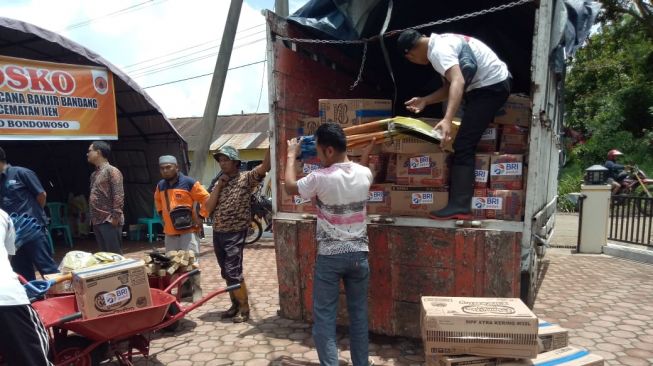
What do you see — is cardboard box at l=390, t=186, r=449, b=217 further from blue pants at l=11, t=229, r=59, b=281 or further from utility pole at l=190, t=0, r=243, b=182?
utility pole at l=190, t=0, r=243, b=182

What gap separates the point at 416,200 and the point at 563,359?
146cm

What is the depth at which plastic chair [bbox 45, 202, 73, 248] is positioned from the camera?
31.8ft

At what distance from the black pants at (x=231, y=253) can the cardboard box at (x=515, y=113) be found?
2.54 m

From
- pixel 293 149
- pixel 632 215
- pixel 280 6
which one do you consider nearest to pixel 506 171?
pixel 293 149

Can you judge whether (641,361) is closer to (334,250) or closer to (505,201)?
(505,201)

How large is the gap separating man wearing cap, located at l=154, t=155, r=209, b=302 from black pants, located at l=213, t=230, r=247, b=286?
1.53 feet

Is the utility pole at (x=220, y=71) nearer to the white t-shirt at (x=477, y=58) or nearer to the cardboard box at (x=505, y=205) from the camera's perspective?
the white t-shirt at (x=477, y=58)

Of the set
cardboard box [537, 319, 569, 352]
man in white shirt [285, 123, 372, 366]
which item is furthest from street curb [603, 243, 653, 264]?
man in white shirt [285, 123, 372, 366]

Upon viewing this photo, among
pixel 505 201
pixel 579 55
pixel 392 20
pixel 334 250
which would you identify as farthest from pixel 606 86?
pixel 334 250

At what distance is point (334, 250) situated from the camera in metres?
2.96

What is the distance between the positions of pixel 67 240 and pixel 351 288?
9117mm

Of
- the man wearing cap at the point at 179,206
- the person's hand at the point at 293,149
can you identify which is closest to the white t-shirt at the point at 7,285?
the person's hand at the point at 293,149

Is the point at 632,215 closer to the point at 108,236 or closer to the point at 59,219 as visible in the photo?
the point at 108,236

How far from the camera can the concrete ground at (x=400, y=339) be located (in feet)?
11.8
